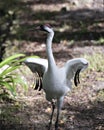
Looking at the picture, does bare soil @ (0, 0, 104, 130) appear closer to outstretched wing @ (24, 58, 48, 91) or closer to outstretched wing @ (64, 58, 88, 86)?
outstretched wing @ (24, 58, 48, 91)

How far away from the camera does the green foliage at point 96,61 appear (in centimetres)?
805

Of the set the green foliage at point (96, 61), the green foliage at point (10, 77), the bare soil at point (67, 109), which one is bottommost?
the bare soil at point (67, 109)

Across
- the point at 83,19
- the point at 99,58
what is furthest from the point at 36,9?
the point at 99,58

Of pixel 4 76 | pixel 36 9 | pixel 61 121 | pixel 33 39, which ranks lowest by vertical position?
pixel 61 121

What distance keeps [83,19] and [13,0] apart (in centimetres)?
378

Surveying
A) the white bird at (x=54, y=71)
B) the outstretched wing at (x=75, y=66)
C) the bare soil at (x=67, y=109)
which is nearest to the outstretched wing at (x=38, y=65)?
the white bird at (x=54, y=71)

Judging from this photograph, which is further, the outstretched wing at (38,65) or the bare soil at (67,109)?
the bare soil at (67,109)

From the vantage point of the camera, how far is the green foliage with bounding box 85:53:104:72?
805 cm

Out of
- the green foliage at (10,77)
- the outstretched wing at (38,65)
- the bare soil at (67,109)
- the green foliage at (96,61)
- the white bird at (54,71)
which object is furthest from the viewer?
the green foliage at (96,61)

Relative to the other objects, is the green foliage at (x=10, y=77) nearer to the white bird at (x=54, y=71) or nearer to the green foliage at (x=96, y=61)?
the white bird at (x=54, y=71)

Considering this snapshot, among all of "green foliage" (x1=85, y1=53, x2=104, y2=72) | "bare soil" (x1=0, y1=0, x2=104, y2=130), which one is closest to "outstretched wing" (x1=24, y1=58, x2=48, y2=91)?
"bare soil" (x1=0, y1=0, x2=104, y2=130)

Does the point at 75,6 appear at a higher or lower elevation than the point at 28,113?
higher

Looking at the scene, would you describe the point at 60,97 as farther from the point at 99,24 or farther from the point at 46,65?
the point at 99,24

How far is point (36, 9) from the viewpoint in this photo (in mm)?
13031
